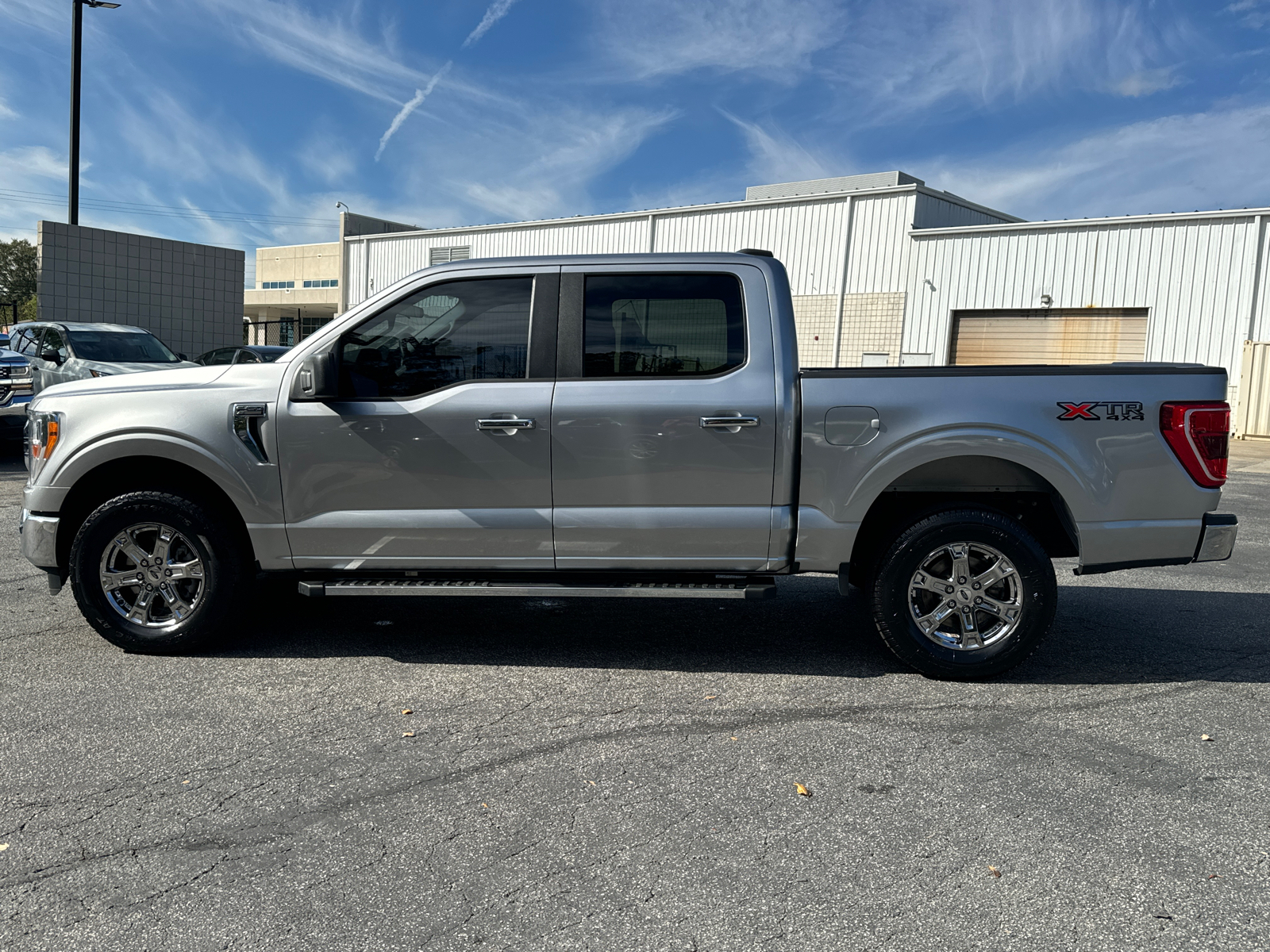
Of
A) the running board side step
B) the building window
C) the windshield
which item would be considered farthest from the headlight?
the building window

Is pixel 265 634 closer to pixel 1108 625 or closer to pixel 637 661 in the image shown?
pixel 637 661

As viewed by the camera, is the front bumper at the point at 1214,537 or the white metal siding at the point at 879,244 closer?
the front bumper at the point at 1214,537

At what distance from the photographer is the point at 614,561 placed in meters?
4.84

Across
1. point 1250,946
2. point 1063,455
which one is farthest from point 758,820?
point 1063,455

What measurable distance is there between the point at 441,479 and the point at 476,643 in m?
1.07

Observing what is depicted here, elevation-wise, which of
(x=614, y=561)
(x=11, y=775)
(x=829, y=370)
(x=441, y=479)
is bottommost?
(x=11, y=775)

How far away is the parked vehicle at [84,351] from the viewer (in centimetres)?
1302

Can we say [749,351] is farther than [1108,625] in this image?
No

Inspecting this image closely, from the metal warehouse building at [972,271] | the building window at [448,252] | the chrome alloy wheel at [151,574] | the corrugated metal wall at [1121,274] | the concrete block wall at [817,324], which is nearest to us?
the chrome alloy wheel at [151,574]

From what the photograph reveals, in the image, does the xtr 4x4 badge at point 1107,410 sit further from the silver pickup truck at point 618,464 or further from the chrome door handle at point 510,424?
the chrome door handle at point 510,424

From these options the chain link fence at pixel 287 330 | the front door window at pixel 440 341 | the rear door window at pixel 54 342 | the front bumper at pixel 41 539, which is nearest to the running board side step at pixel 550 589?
the front door window at pixel 440 341

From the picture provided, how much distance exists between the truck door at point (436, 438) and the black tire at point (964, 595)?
1.74 meters

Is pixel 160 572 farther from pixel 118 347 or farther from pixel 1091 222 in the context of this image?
pixel 1091 222

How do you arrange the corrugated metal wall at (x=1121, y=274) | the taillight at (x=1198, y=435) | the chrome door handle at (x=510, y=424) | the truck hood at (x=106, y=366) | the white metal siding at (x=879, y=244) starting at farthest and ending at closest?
1. the white metal siding at (x=879, y=244)
2. the corrugated metal wall at (x=1121, y=274)
3. the truck hood at (x=106, y=366)
4. the chrome door handle at (x=510, y=424)
5. the taillight at (x=1198, y=435)
